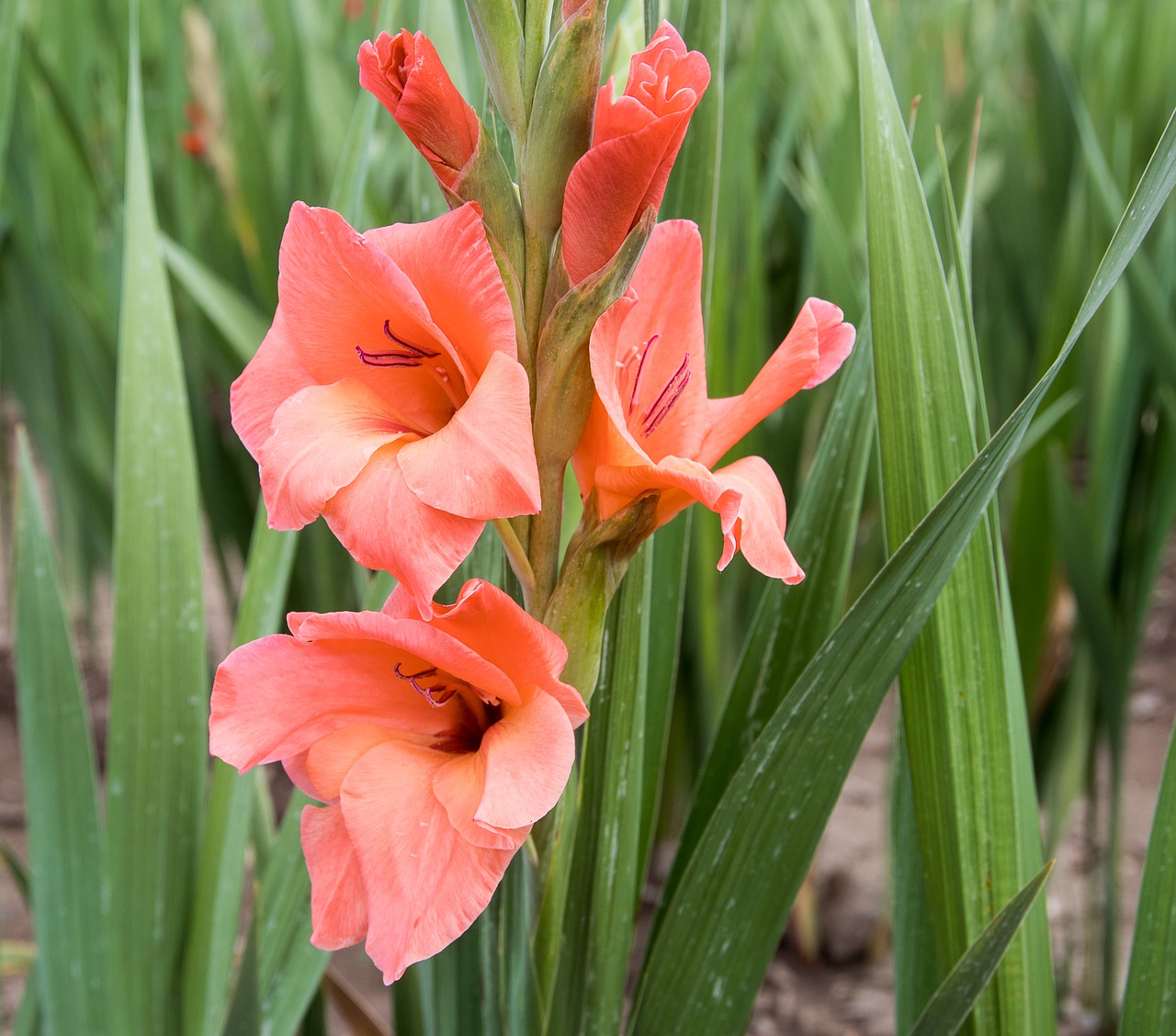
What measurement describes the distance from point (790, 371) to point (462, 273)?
115 mm

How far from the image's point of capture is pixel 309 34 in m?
1.28

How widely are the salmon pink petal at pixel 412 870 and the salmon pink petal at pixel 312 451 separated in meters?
0.09

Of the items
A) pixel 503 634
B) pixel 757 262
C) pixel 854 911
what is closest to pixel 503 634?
pixel 503 634

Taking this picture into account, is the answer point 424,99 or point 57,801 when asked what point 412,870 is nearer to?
point 424,99

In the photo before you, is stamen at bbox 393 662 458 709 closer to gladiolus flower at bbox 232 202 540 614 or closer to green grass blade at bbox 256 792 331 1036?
gladiolus flower at bbox 232 202 540 614

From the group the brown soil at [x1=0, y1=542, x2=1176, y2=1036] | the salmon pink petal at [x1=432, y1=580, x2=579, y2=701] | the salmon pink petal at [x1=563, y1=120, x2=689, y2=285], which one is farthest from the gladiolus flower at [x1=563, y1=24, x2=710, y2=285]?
the brown soil at [x1=0, y1=542, x2=1176, y2=1036]

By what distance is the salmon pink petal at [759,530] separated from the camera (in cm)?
32

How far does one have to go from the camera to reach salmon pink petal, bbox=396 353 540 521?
30 centimetres

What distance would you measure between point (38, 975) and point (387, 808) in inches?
18.5

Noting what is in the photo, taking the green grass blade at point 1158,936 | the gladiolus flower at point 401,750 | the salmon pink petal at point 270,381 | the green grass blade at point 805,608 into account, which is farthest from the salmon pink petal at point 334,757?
the green grass blade at point 1158,936

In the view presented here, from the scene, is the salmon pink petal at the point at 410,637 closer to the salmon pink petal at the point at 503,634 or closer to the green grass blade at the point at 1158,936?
the salmon pink petal at the point at 503,634

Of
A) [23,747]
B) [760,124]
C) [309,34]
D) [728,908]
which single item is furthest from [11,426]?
[728,908]

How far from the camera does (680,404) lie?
15.6 inches

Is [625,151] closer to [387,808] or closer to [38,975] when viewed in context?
[387,808]
